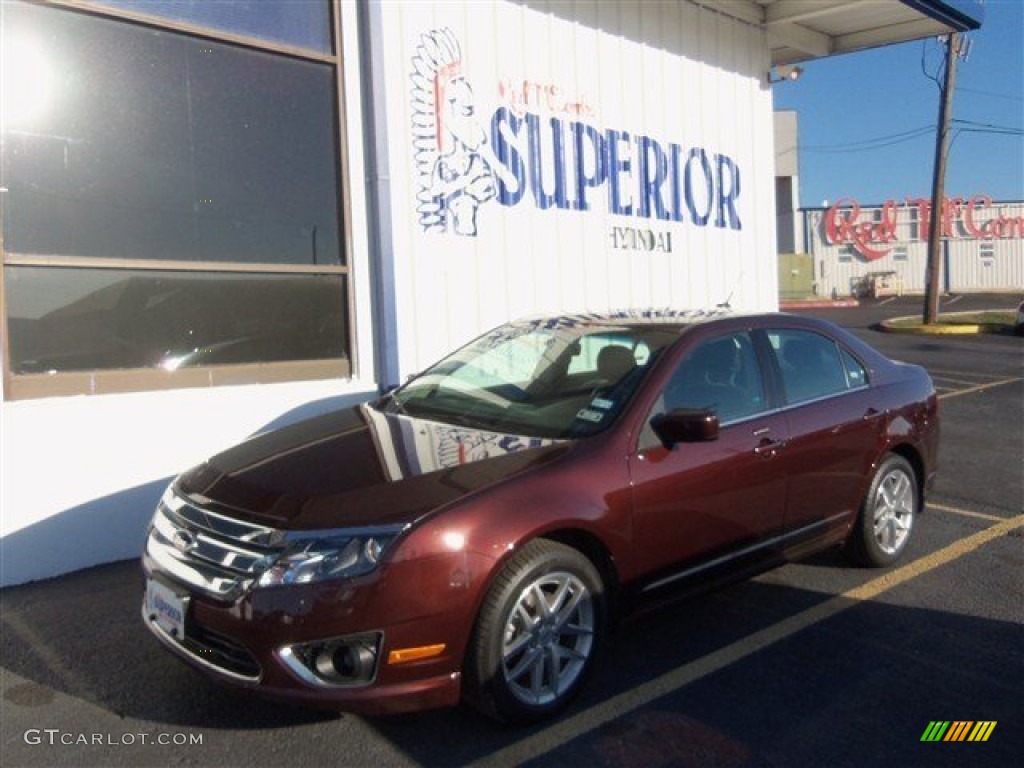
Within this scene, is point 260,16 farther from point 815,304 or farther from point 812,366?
point 815,304

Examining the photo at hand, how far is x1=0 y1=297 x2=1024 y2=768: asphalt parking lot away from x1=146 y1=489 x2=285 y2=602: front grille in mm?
610

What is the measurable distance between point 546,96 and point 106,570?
5.24 m

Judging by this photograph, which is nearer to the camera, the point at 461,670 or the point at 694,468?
the point at 461,670

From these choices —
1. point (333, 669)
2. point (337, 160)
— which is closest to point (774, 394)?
point (333, 669)

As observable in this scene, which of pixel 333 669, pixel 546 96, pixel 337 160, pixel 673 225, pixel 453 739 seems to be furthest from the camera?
pixel 673 225

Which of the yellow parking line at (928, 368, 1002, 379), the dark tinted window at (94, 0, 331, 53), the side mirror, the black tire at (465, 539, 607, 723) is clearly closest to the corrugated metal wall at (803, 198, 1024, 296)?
the yellow parking line at (928, 368, 1002, 379)

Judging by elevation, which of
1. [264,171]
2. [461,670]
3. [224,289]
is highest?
[264,171]

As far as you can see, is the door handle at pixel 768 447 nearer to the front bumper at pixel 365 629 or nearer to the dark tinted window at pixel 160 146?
the front bumper at pixel 365 629

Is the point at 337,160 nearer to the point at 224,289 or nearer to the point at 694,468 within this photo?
the point at 224,289

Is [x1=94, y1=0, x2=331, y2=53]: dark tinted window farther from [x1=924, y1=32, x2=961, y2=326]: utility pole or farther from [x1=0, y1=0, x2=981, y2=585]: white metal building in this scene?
[x1=924, y1=32, x2=961, y2=326]: utility pole

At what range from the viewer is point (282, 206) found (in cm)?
661

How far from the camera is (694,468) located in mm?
4062

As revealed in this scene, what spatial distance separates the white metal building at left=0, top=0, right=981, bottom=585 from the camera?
18.1 feet

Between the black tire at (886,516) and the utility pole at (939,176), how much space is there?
2054 centimetres
